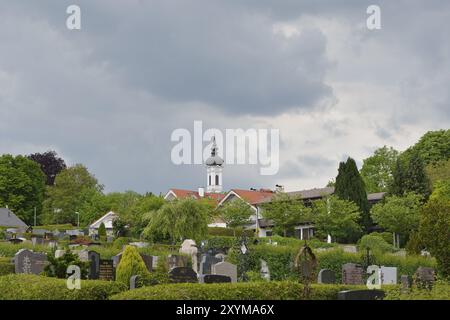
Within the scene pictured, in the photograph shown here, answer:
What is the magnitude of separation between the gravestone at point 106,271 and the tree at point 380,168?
6818 cm

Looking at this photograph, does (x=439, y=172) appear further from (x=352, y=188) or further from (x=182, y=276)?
(x=182, y=276)

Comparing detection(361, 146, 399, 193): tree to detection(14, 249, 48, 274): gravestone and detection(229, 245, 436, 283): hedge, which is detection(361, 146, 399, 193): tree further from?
detection(14, 249, 48, 274): gravestone

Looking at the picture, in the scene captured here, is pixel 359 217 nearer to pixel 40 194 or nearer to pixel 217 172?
pixel 40 194

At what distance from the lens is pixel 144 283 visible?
71.8 feet

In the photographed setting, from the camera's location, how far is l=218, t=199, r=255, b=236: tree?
254 feet

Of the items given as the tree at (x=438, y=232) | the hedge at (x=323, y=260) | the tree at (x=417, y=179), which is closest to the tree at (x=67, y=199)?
the tree at (x=417, y=179)

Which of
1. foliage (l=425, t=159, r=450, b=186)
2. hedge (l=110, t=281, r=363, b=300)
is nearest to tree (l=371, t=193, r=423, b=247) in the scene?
foliage (l=425, t=159, r=450, b=186)

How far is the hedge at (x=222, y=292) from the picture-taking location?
52.9ft

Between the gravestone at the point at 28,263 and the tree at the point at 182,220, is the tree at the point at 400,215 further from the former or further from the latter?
the gravestone at the point at 28,263

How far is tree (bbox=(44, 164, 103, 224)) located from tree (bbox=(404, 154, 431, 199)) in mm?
42428

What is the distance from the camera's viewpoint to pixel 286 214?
234 ft

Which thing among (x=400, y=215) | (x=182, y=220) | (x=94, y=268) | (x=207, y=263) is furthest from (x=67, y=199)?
(x=94, y=268)

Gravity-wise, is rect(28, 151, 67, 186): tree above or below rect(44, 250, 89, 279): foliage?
above

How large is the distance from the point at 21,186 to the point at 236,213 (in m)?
31.5
